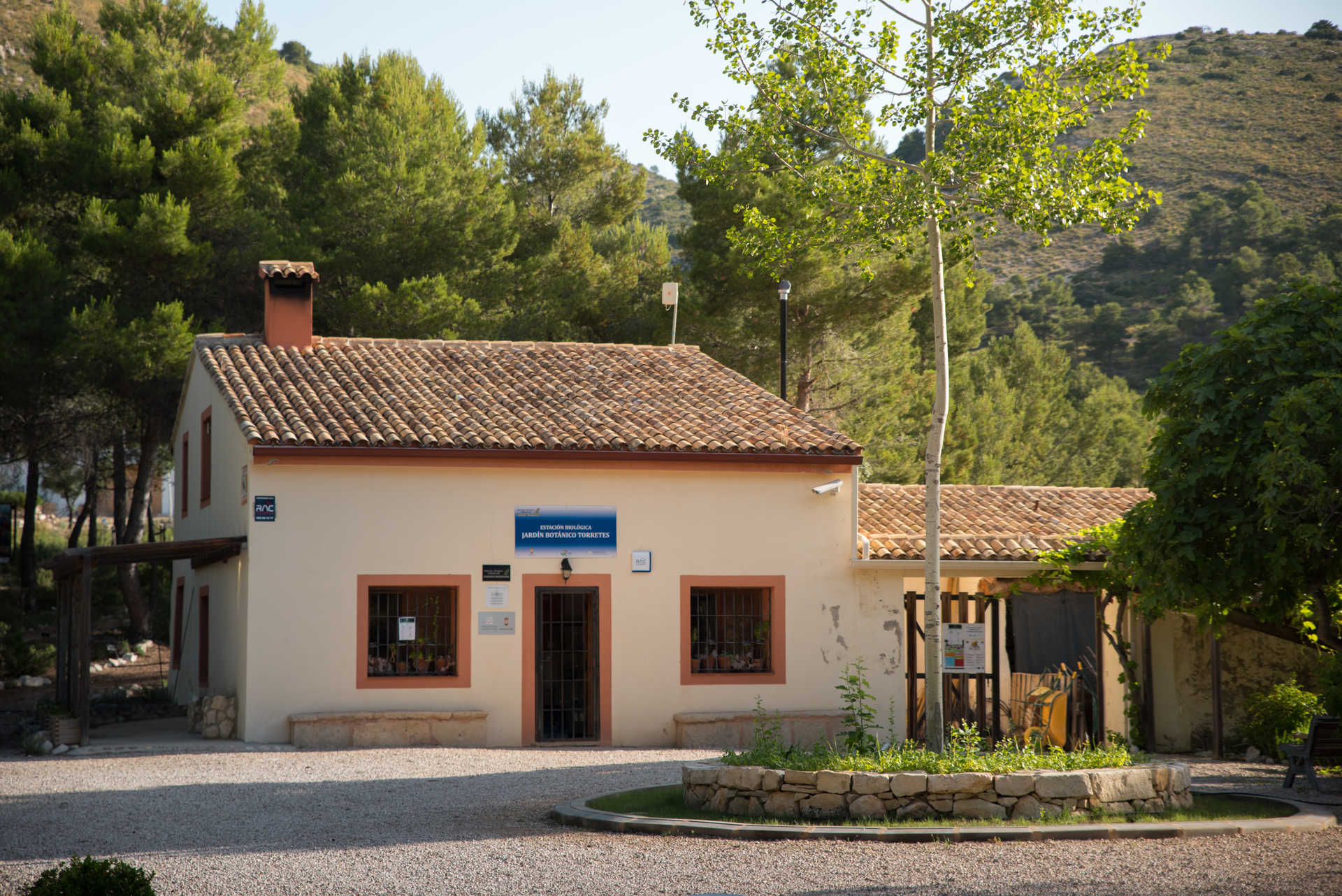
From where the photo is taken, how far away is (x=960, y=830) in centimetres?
821

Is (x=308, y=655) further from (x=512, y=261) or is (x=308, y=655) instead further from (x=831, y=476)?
(x=512, y=261)

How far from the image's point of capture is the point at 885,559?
51.2ft

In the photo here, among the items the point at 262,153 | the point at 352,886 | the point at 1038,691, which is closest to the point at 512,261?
the point at 262,153

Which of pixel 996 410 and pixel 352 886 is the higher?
pixel 996 410

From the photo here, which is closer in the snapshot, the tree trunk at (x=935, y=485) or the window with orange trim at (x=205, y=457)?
the tree trunk at (x=935, y=485)

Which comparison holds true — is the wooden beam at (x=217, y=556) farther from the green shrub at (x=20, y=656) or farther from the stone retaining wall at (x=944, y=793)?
the stone retaining wall at (x=944, y=793)

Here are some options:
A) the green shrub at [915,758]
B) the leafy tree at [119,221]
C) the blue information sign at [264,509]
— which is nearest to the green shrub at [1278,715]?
the green shrub at [915,758]

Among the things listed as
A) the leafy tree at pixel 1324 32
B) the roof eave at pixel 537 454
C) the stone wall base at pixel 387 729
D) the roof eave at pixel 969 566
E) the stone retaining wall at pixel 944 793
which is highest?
the leafy tree at pixel 1324 32

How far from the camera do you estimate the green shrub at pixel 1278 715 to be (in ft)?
45.5

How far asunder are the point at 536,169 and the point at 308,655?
62.0ft

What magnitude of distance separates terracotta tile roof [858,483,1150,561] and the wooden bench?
459 cm

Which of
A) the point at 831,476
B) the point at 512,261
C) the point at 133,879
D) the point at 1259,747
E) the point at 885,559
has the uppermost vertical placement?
the point at 512,261

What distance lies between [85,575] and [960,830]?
10.2 metres

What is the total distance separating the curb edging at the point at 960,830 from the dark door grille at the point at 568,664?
6.43 meters
